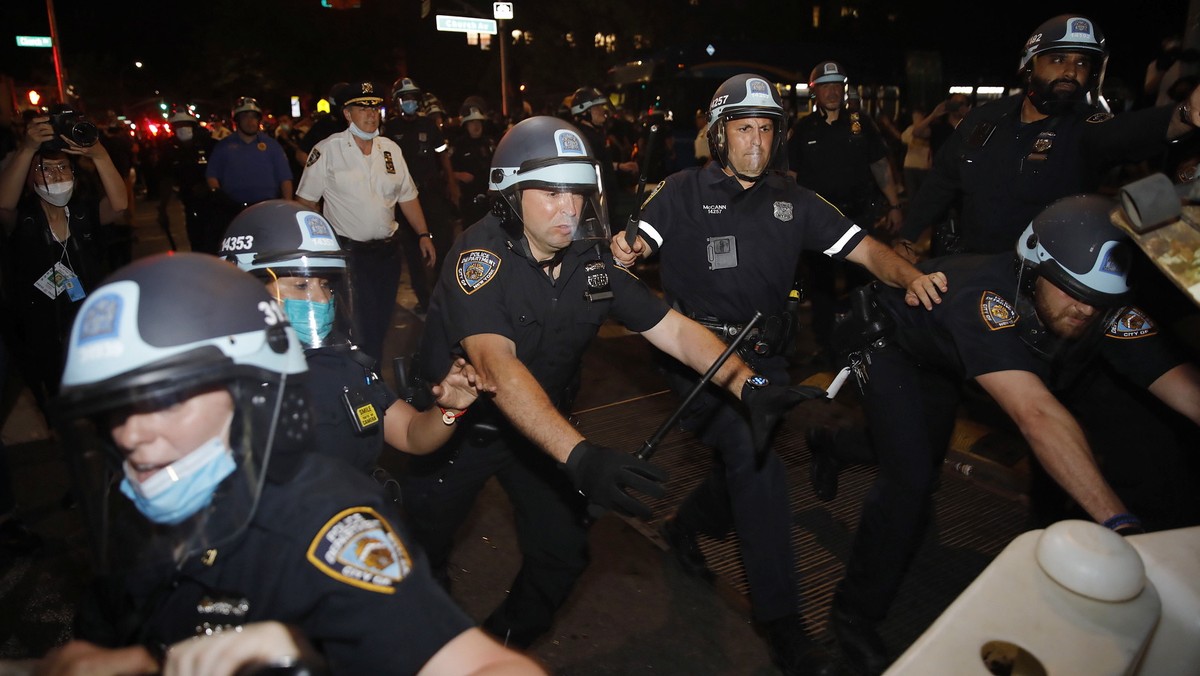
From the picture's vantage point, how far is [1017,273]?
112 inches

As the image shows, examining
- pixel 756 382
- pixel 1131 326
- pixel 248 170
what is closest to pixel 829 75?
pixel 1131 326

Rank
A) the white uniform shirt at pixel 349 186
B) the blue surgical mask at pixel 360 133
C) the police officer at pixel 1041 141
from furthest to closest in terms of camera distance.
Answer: the blue surgical mask at pixel 360 133 < the white uniform shirt at pixel 349 186 < the police officer at pixel 1041 141

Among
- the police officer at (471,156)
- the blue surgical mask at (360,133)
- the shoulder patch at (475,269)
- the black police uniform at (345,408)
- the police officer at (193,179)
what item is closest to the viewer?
the black police uniform at (345,408)

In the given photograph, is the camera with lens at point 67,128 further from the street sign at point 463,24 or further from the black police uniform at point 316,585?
the street sign at point 463,24

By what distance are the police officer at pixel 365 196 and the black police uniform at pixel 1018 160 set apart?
11.8 ft

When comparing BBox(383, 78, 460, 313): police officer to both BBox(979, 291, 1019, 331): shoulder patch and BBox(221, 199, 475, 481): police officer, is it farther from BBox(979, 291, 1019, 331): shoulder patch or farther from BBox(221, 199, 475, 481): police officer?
BBox(979, 291, 1019, 331): shoulder patch

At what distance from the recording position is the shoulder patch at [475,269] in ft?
8.54

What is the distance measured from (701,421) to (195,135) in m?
8.72

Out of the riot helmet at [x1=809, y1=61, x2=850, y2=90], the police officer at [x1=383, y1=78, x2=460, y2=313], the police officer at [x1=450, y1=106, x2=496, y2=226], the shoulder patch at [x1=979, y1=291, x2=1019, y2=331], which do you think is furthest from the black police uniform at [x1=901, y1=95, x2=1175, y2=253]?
the police officer at [x1=450, y1=106, x2=496, y2=226]

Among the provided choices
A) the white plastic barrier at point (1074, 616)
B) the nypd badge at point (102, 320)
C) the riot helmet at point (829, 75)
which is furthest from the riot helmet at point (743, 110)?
the riot helmet at point (829, 75)

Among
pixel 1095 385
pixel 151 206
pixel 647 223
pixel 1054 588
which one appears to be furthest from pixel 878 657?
pixel 151 206

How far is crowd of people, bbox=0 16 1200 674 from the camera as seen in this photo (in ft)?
4.56

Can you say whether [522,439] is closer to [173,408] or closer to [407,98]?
[173,408]

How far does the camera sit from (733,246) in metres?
3.49
